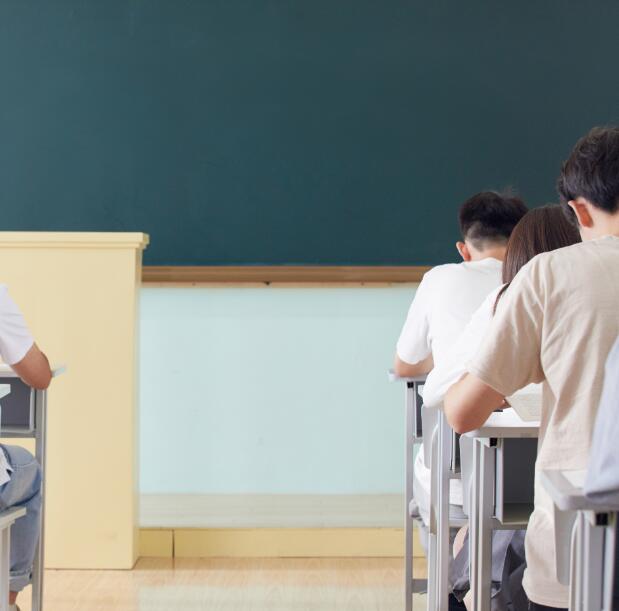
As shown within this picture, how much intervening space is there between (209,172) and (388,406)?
1.21 meters

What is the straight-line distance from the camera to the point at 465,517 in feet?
9.08

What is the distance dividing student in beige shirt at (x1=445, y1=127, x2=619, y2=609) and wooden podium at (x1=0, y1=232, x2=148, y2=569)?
2491 mm

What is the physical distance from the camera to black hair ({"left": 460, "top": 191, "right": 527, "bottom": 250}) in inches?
123

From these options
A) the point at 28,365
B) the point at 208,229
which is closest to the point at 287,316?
the point at 208,229

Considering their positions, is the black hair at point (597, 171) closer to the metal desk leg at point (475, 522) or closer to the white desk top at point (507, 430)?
the white desk top at point (507, 430)

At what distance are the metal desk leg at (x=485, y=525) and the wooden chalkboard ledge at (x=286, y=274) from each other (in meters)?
2.25

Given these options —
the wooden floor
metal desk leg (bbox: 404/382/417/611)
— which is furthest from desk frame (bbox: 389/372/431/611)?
the wooden floor

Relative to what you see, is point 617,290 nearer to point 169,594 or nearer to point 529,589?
point 529,589

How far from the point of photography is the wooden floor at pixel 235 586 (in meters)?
3.59

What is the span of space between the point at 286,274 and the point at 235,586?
123cm

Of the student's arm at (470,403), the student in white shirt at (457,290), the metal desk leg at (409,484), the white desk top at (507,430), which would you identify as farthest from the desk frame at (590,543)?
the metal desk leg at (409,484)

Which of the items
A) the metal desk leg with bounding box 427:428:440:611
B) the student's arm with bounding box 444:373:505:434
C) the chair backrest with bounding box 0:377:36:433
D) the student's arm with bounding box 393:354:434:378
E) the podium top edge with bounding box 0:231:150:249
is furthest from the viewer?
the podium top edge with bounding box 0:231:150:249

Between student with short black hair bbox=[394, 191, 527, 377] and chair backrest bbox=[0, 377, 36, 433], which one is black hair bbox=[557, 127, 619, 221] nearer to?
student with short black hair bbox=[394, 191, 527, 377]

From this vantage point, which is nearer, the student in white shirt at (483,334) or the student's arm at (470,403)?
Result: the student's arm at (470,403)
